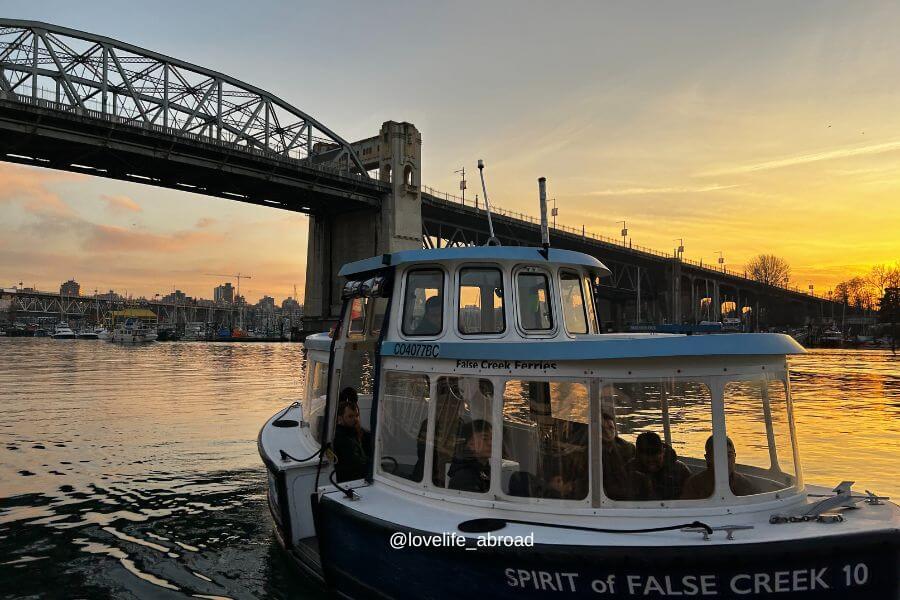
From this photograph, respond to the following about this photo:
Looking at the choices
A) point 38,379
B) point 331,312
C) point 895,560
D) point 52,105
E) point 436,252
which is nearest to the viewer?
point 895,560

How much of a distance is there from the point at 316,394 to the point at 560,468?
13.7 ft

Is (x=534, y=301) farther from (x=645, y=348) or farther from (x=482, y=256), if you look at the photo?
(x=645, y=348)

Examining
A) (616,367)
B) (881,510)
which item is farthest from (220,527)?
(881,510)

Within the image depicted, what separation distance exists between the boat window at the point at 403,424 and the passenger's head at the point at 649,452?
190cm

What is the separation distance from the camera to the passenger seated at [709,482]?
4.68m

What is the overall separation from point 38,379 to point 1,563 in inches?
1251

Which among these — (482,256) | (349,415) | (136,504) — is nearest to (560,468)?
(482,256)

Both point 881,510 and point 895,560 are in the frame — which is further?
point 881,510

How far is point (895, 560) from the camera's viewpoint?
4.14 metres

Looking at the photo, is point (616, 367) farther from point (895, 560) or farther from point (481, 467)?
point (895, 560)

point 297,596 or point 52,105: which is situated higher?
point 52,105

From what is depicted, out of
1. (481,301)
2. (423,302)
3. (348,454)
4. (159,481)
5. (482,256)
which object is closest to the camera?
(482,256)

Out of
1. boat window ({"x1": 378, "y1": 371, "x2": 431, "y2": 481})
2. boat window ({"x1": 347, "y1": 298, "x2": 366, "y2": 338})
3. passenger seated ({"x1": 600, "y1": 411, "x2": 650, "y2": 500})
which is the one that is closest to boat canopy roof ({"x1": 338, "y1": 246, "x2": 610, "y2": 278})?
boat window ({"x1": 347, "y1": 298, "x2": 366, "y2": 338})

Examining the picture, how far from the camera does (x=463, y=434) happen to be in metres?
5.38
